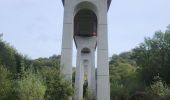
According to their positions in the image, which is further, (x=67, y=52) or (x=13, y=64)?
(x=13, y=64)

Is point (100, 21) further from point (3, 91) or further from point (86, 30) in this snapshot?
point (86, 30)

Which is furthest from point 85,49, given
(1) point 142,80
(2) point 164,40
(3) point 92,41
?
(2) point 164,40

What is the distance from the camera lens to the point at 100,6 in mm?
26141

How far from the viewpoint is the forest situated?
67.4ft

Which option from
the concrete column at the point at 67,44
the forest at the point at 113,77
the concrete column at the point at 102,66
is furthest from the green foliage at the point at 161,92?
the concrete column at the point at 67,44

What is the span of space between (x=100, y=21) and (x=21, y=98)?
9047 millimetres

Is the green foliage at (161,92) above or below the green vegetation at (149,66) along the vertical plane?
below

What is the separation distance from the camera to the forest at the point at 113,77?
67.4 feet

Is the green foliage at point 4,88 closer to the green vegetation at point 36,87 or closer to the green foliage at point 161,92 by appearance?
the green vegetation at point 36,87

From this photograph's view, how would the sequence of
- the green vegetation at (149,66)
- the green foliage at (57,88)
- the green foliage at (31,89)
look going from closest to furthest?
1. the green foliage at (31,89)
2. the green foliage at (57,88)
3. the green vegetation at (149,66)

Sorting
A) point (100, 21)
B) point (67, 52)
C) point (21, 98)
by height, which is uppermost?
point (100, 21)

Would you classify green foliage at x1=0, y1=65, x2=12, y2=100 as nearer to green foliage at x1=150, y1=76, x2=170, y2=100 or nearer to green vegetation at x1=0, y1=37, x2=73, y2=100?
green vegetation at x1=0, y1=37, x2=73, y2=100

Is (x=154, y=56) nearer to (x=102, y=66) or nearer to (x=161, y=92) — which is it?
(x=161, y=92)

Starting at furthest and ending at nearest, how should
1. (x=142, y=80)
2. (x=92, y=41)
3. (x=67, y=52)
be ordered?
(x=142, y=80) → (x=92, y=41) → (x=67, y=52)
